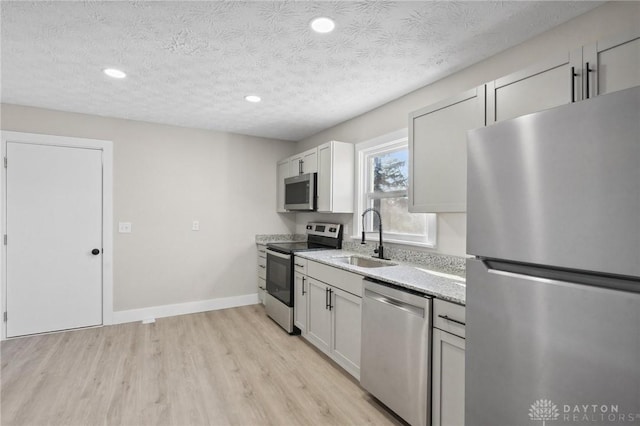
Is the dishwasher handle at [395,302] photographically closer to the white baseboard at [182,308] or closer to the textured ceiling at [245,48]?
the textured ceiling at [245,48]

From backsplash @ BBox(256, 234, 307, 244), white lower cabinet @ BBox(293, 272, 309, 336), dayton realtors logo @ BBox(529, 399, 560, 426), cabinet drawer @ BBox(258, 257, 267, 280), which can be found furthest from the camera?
backsplash @ BBox(256, 234, 307, 244)

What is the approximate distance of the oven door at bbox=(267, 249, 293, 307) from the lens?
132 inches

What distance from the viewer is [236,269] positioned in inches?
171

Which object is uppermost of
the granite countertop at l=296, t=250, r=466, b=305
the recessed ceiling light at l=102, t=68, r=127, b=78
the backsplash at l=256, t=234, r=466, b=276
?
the recessed ceiling light at l=102, t=68, r=127, b=78

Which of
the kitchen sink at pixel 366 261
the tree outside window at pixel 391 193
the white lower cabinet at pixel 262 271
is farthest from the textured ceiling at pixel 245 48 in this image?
the white lower cabinet at pixel 262 271

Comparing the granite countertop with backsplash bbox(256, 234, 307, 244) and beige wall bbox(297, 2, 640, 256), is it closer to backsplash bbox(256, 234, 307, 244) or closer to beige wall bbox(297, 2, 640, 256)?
beige wall bbox(297, 2, 640, 256)

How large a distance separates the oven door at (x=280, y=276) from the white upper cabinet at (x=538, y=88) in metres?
2.37

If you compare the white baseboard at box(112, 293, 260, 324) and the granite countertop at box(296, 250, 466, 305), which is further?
the white baseboard at box(112, 293, 260, 324)

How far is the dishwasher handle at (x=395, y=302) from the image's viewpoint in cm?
177

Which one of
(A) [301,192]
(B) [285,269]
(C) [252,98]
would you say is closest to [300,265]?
(B) [285,269]

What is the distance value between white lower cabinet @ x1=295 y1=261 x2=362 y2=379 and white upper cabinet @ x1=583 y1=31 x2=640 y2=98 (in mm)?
1658

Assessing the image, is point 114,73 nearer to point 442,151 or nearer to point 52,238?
point 52,238

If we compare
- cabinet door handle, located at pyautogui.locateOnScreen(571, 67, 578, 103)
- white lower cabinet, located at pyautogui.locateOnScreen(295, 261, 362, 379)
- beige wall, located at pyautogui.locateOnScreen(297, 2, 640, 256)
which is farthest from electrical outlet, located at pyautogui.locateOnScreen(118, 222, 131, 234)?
cabinet door handle, located at pyautogui.locateOnScreen(571, 67, 578, 103)

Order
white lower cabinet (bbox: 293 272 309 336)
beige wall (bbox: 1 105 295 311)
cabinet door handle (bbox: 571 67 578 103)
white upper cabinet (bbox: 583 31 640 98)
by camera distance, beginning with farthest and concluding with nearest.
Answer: beige wall (bbox: 1 105 295 311), white lower cabinet (bbox: 293 272 309 336), cabinet door handle (bbox: 571 67 578 103), white upper cabinet (bbox: 583 31 640 98)
